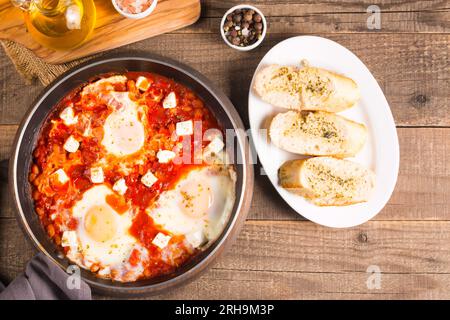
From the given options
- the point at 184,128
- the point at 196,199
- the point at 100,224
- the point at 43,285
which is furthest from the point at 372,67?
the point at 43,285

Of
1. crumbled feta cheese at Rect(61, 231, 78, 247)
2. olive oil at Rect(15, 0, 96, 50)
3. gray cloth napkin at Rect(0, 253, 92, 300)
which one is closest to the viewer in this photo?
gray cloth napkin at Rect(0, 253, 92, 300)

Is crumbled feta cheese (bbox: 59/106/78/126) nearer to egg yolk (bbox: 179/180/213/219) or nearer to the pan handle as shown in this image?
the pan handle

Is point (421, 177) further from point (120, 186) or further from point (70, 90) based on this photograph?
point (70, 90)

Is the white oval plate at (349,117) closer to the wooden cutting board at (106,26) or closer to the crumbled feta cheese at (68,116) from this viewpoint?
the wooden cutting board at (106,26)

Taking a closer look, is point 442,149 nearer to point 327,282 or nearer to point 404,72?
point 404,72

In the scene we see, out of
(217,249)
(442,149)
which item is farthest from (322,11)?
(217,249)

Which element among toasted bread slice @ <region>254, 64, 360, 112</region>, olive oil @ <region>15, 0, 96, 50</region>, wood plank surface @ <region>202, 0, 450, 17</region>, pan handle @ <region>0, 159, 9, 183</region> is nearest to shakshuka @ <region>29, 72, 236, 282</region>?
pan handle @ <region>0, 159, 9, 183</region>
